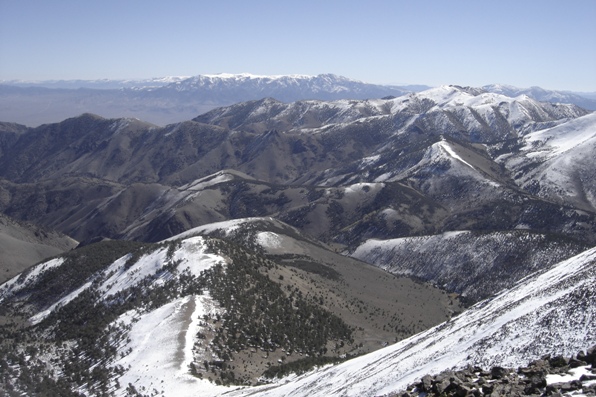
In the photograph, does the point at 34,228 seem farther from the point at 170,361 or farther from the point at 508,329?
the point at 508,329

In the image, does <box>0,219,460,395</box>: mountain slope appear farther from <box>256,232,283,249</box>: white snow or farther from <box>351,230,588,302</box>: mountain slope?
<box>256,232,283,249</box>: white snow

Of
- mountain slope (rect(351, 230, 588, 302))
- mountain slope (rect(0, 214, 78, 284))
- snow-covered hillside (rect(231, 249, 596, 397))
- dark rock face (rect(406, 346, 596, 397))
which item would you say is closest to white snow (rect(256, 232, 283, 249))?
mountain slope (rect(351, 230, 588, 302))

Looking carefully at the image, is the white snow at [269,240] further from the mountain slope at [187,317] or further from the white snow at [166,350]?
the white snow at [166,350]

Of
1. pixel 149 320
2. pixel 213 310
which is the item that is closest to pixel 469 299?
pixel 213 310

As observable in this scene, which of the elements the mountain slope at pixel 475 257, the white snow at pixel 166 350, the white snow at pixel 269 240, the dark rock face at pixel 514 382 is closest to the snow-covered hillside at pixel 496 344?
the dark rock face at pixel 514 382

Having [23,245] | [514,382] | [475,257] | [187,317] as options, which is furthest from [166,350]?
[23,245]

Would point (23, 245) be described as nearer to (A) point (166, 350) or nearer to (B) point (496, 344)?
(A) point (166, 350)

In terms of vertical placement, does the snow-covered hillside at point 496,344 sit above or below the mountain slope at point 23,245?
above
